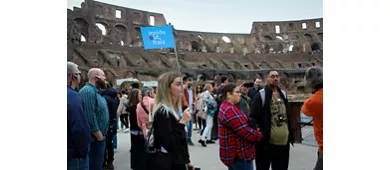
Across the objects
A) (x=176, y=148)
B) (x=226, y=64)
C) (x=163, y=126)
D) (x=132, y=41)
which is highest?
(x=132, y=41)

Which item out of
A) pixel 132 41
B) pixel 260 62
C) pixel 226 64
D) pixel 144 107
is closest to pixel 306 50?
pixel 260 62

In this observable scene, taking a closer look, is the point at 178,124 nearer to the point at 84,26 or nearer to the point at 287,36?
the point at 84,26

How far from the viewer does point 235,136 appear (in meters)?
2.98

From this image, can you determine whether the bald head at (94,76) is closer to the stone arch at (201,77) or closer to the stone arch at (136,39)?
the stone arch at (201,77)

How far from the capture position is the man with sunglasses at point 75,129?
2.22m

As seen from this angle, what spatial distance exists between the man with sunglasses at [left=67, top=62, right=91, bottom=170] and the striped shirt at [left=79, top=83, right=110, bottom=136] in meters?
0.87

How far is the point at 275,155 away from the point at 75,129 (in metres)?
2.15

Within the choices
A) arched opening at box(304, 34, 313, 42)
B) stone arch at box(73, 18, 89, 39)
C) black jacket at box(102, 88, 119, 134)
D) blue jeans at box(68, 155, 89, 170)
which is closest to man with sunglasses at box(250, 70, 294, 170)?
blue jeans at box(68, 155, 89, 170)

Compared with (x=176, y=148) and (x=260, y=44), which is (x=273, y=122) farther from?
(x=260, y=44)

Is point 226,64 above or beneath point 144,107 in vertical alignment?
above

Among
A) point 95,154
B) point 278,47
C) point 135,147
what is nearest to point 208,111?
point 135,147

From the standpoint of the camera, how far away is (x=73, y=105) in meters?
2.22
